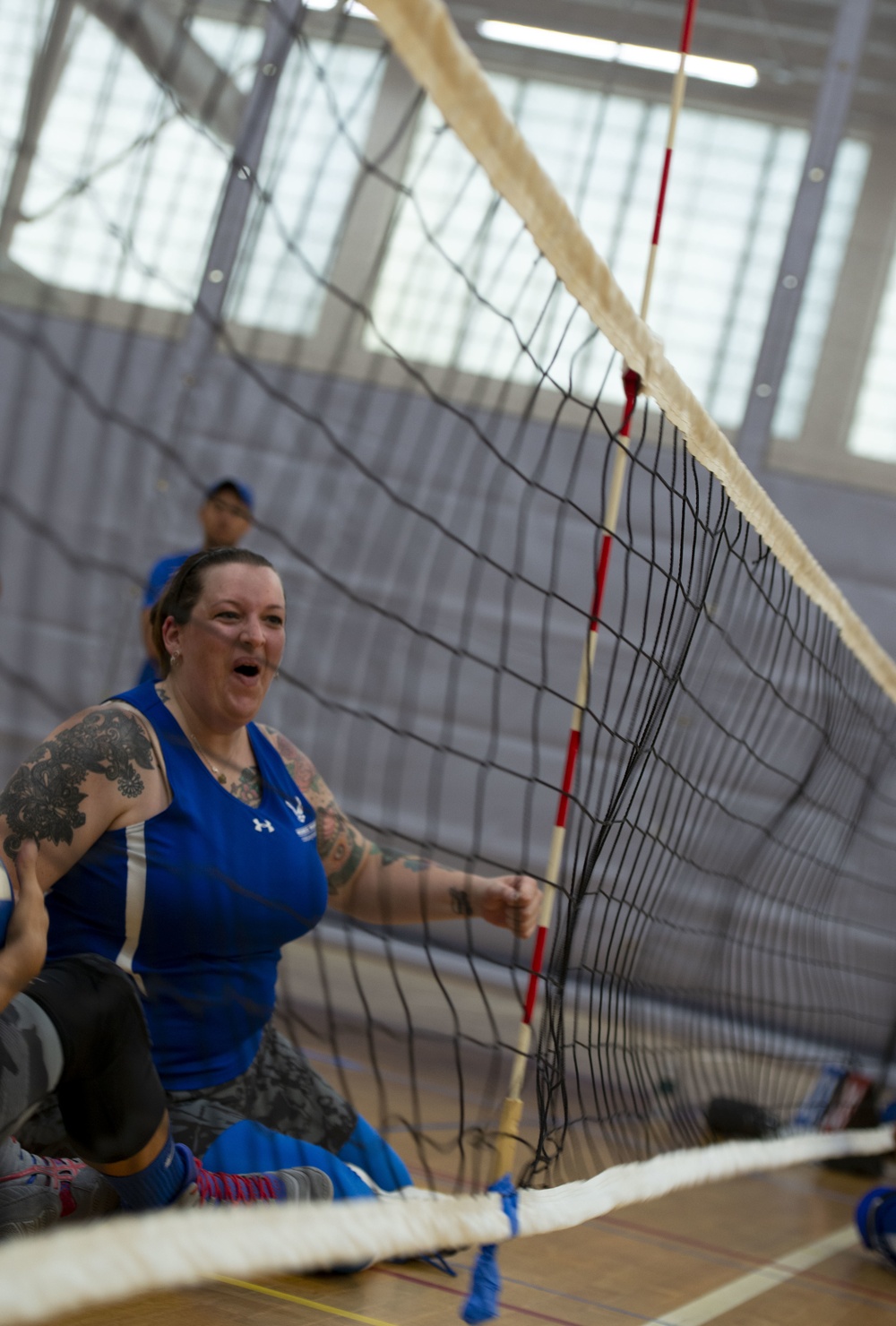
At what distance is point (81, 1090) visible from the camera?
5.44 ft

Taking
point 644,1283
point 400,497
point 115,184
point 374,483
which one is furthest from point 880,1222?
point 115,184

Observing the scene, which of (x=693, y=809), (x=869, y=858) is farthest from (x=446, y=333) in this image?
(x=869, y=858)

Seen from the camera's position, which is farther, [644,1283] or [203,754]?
[644,1283]

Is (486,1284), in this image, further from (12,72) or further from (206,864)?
(12,72)

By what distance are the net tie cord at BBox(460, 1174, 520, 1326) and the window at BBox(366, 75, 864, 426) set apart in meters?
4.02

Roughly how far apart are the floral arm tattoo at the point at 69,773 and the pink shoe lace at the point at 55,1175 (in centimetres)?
45

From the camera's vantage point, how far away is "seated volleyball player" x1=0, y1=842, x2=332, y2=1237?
5.00 feet

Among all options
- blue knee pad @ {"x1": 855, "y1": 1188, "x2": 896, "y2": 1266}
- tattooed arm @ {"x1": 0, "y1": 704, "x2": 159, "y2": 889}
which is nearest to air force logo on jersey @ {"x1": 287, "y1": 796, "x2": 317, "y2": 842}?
tattooed arm @ {"x1": 0, "y1": 704, "x2": 159, "y2": 889}

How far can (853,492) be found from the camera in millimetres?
5395

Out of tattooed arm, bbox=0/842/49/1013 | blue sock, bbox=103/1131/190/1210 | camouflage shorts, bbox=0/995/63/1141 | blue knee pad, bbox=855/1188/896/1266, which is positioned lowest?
blue knee pad, bbox=855/1188/896/1266

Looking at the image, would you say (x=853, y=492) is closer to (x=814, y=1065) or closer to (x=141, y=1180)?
(x=814, y=1065)

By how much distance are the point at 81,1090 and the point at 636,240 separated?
4.72 meters

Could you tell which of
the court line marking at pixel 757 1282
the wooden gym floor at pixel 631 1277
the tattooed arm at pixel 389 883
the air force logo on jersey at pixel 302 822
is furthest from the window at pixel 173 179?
the court line marking at pixel 757 1282

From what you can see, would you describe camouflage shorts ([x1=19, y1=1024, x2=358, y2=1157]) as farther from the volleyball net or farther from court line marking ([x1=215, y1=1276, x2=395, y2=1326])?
the volleyball net
